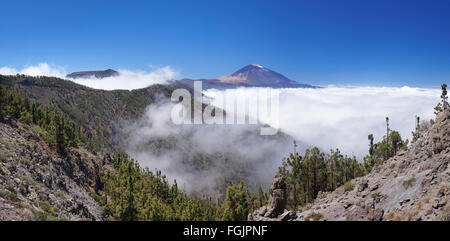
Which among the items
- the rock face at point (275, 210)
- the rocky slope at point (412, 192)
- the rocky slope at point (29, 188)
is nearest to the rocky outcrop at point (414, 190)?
the rocky slope at point (412, 192)

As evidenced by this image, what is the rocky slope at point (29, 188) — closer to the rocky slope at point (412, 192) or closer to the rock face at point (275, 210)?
the rock face at point (275, 210)

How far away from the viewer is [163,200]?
336 feet

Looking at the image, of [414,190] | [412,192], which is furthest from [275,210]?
[414,190]

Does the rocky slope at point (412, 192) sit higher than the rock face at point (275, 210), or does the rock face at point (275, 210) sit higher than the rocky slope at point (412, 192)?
the rocky slope at point (412, 192)

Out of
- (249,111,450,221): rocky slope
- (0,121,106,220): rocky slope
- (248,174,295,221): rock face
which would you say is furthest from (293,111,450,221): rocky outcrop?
(0,121,106,220): rocky slope

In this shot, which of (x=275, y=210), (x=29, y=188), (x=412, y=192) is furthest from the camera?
(x=275, y=210)

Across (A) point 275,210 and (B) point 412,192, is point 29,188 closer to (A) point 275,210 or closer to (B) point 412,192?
(A) point 275,210

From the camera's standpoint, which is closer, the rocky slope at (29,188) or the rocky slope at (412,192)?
the rocky slope at (412,192)

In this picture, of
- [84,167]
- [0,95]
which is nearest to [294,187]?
[84,167]

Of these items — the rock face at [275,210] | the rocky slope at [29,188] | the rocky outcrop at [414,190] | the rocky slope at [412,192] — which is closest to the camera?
the rocky outcrop at [414,190]

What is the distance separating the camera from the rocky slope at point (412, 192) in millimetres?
20406

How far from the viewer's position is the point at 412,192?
88.4ft

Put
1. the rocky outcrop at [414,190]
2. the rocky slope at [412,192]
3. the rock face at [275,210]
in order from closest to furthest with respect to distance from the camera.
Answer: the rocky outcrop at [414,190]
the rocky slope at [412,192]
the rock face at [275,210]
